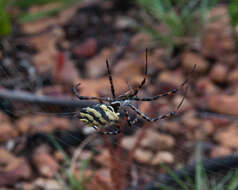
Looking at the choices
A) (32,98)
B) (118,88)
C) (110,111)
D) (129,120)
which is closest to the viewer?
(110,111)

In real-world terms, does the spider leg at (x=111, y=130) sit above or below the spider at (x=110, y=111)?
below

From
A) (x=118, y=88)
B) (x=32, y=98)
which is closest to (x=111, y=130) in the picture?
(x=118, y=88)

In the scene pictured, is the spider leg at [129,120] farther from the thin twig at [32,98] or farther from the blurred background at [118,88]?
the thin twig at [32,98]

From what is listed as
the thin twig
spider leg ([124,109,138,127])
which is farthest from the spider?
the thin twig

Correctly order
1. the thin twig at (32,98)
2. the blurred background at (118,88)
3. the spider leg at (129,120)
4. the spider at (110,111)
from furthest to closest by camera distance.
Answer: the thin twig at (32,98)
the blurred background at (118,88)
the spider leg at (129,120)
the spider at (110,111)

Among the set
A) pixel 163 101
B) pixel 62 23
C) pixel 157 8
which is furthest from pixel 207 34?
pixel 62 23

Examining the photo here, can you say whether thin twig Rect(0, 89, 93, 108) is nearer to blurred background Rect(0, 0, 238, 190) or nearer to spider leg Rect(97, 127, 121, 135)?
blurred background Rect(0, 0, 238, 190)

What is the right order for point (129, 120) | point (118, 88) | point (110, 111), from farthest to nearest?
point (118, 88) → point (129, 120) → point (110, 111)

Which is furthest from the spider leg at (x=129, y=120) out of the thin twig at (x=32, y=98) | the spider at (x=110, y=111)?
the thin twig at (x=32, y=98)

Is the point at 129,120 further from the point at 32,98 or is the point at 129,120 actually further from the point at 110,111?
the point at 32,98
